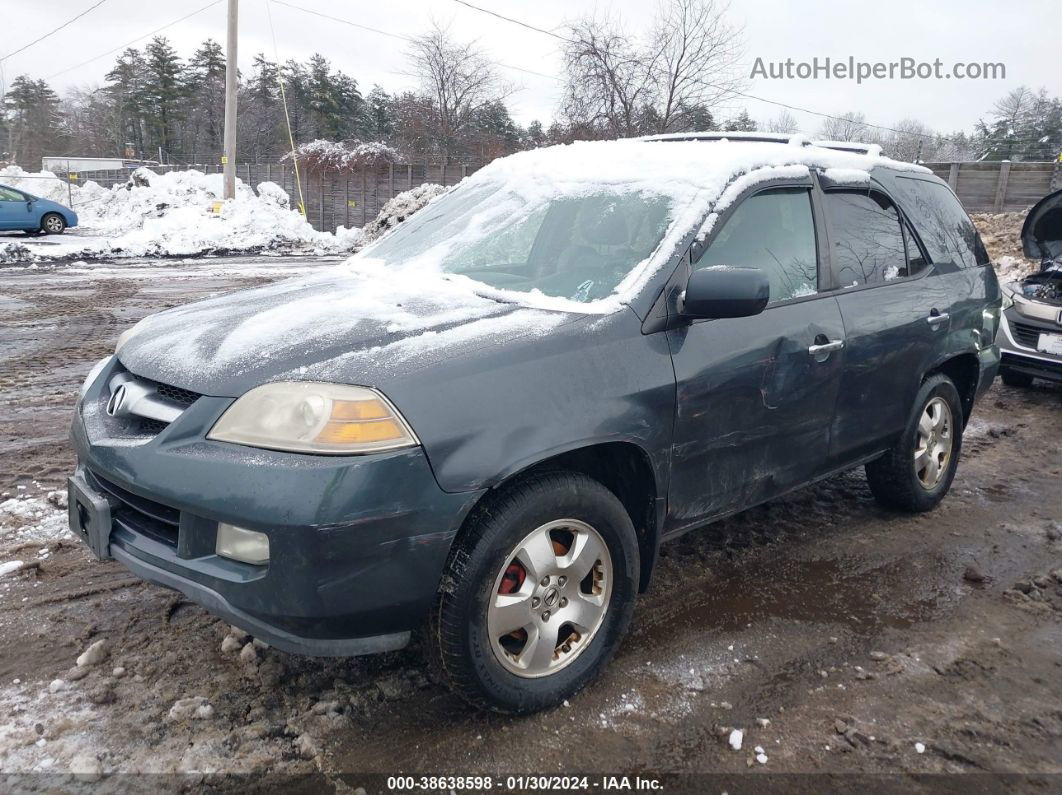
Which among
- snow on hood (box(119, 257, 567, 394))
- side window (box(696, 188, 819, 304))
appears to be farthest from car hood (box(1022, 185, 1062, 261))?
snow on hood (box(119, 257, 567, 394))

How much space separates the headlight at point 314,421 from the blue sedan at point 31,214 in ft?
72.7

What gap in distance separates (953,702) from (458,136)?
128 feet

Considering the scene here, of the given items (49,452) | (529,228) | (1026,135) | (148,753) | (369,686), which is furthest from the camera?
(1026,135)

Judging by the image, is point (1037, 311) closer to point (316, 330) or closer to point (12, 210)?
point (316, 330)

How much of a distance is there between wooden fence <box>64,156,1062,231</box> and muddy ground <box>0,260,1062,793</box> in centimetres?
1782

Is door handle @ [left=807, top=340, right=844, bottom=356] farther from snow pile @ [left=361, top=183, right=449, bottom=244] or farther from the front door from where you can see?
the front door

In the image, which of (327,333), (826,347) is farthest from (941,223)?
(327,333)

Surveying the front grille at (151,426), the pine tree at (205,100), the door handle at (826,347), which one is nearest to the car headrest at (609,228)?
the door handle at (826,347)

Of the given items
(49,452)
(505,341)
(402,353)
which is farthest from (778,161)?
(49,452)

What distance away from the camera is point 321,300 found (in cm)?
303

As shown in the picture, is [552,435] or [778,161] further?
[778,161]

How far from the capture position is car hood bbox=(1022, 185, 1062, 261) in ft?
24.8

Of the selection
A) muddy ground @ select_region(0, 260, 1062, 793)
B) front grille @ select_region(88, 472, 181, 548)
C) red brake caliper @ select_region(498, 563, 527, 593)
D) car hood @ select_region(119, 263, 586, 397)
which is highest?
car hood @ select_region(119, 263, 586, 397)

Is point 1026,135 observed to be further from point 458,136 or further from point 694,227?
point 694,227
